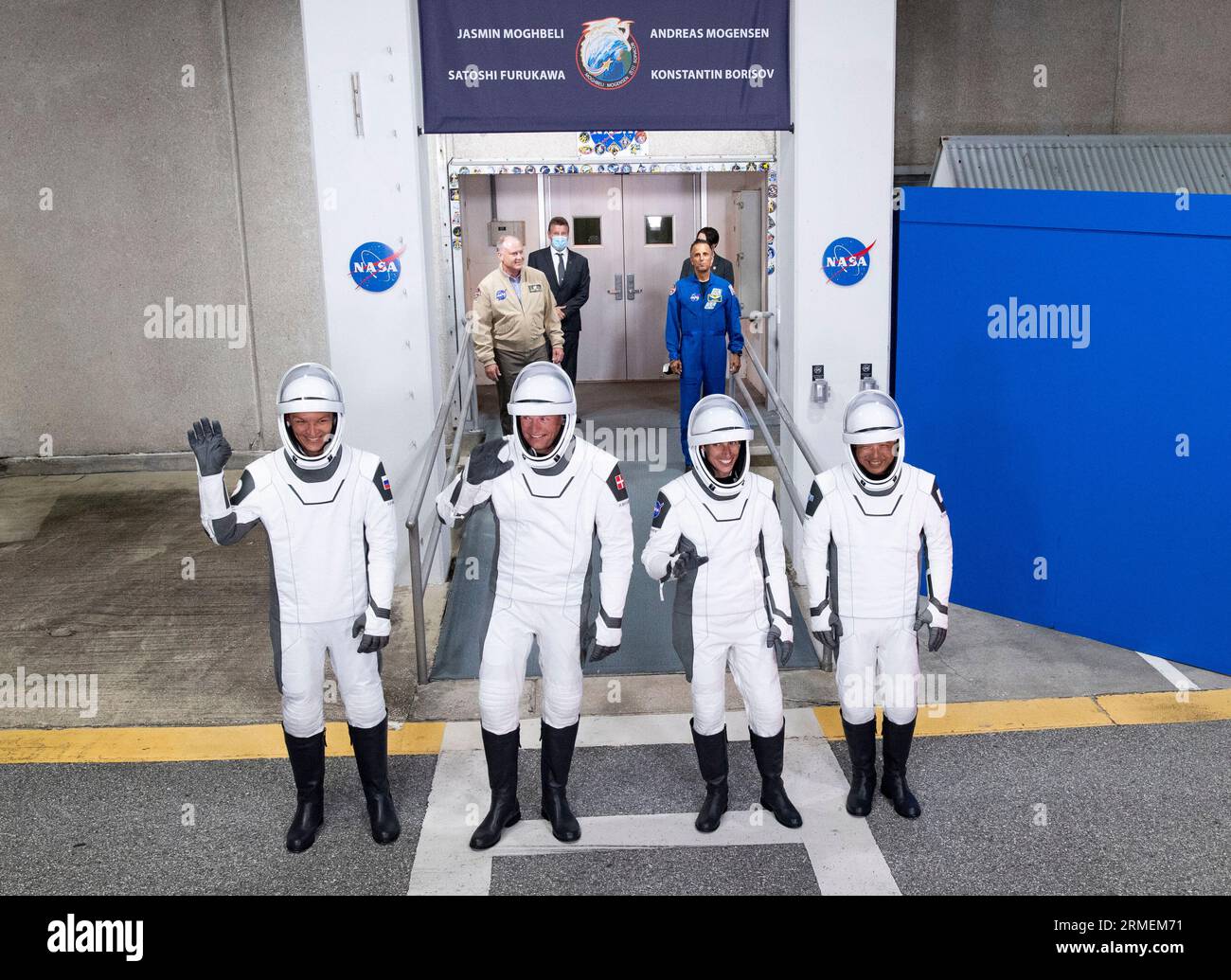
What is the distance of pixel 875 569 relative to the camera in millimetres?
5031

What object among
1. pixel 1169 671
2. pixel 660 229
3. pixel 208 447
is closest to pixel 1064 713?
pixel 1169 671

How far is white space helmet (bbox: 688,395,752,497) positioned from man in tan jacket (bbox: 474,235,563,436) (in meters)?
3.85

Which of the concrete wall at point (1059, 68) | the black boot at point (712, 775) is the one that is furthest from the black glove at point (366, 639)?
the concrete wall at point (1059, 68)

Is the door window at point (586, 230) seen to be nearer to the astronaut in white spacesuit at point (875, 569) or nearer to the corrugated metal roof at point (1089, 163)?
the corrugated metal roof at point (1089, 163)

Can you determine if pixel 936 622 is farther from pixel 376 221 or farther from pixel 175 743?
pixel 376 221

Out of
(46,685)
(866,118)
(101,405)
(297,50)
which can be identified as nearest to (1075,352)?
(866,118)

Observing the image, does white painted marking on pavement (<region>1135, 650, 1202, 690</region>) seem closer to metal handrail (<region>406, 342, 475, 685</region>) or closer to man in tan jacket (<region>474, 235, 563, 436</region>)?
metal handrail (<region>406, 342, 475, 685</region>)

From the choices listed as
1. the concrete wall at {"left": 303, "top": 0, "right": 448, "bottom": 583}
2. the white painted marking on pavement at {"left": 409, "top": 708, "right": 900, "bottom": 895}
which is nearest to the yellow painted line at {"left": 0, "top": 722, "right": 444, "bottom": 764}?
the white painted marking on pavement at {"left": 409, "top": 708, "right": 900, "bottom": 895}

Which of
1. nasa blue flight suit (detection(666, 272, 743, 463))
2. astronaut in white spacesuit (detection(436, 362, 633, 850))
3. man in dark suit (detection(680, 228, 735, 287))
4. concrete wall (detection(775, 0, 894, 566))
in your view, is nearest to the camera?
astronaut in white spacesuit (detection(436, 362, 633, 850))

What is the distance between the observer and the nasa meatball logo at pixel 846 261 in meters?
7.32

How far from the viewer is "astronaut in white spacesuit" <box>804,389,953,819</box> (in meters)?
5.03

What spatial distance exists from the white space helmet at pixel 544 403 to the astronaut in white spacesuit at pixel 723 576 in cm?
47

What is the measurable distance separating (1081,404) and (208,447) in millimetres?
4719

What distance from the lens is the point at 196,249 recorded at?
1062 centimetres
